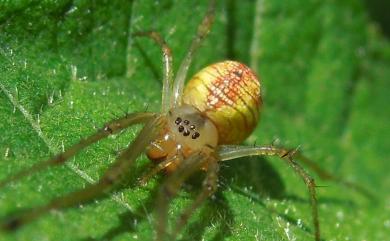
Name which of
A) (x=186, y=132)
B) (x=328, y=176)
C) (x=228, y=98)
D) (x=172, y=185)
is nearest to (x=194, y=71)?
(x=228, y=98)

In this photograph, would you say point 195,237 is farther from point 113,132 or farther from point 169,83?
point 169,83

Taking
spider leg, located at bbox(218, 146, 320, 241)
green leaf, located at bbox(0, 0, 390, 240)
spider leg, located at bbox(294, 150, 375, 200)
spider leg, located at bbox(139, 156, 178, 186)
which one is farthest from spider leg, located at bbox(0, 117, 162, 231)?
spider leg, located at bbox(294, 150, 375, 200)

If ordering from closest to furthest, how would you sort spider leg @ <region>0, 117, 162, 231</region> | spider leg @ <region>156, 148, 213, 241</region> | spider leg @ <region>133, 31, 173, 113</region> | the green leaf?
spider leg @ <region>0, 117, 162, 231</region> → spider leg @ <region>156, 148, 213, 241</region> → the green leaf → spider leg @ <region>133, 31, 173, 113</region>

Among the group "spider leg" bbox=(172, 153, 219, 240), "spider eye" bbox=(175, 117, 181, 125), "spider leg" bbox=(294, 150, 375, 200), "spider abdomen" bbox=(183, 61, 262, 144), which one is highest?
"spider abdomen" bbox=(183, 61, 262, 144)

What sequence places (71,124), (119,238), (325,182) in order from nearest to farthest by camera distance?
(119,238) < (71,124) < (325,182)

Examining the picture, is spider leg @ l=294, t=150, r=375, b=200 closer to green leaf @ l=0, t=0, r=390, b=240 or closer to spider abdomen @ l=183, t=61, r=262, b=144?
green leaf @ l=0, t=0, r=390, b=240

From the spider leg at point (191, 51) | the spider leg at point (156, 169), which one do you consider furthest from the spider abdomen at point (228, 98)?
the spider leg at point (156, 169)

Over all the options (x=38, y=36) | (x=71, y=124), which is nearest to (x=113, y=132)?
(x=71, y=124)
